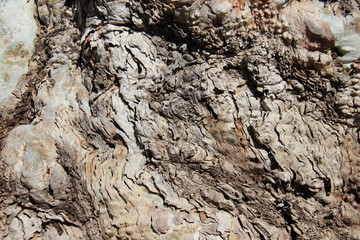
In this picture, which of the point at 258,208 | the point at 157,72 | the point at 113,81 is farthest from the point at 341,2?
the point at 113,81

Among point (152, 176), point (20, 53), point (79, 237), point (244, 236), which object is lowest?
point (79, 237)

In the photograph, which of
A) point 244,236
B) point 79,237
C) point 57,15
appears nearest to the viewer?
point 244,236

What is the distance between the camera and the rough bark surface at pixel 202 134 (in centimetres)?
292

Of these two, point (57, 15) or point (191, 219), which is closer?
point (191, 219)

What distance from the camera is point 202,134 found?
316cm

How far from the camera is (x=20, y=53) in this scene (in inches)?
155

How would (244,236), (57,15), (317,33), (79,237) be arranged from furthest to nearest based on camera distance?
(57,15) < (79,237) < (244,236) < (317,33)

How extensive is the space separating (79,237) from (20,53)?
2.25m

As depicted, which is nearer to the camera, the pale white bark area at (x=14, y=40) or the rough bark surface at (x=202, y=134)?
the rough bark surface at (x=202, y=134)

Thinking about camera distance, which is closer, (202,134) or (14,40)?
(202,134)

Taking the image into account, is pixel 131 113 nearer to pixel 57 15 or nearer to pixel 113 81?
pixel 113 81

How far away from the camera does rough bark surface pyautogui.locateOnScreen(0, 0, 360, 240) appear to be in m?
2.92

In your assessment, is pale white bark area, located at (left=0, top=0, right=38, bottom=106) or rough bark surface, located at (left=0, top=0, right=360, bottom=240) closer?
rough bark surface, located at (left=0, top=0, right=360, bottom=240)

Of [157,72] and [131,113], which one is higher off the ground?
[157,72]
